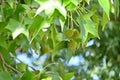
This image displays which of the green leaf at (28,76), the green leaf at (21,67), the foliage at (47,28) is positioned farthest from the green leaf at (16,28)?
the green leaf at (21,67)

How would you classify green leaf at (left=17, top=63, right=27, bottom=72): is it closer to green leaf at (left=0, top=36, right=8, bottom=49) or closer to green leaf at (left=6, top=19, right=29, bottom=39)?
green leaf at (left=0, top=36, right=8, bottom=49)

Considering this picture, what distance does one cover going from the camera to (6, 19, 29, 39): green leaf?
127 cm

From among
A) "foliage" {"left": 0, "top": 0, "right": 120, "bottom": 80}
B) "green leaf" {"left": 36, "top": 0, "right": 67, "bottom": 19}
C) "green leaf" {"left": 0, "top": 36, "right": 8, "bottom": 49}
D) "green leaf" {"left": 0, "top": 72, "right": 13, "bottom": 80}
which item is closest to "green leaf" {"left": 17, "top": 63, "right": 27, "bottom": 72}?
"foliage" {"left": 0, "top": 0, "right": 120, "bottom": 80}

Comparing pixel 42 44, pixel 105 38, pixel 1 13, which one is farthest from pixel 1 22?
pixel 105 38

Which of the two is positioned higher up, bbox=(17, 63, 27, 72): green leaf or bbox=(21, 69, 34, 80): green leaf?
bbox=(21, 69, 34, 80): green leaf

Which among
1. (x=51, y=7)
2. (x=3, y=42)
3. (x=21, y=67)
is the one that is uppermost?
(x=51, y=7)

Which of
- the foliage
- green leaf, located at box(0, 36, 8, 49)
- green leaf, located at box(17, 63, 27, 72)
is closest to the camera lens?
the foliage

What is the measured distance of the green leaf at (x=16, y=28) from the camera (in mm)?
1272

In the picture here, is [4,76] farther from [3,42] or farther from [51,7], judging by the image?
[51,7]

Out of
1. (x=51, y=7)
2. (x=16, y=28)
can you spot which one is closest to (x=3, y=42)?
(x=16, y=28)

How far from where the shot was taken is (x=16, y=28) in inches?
51.0

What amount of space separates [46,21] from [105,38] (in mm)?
2618

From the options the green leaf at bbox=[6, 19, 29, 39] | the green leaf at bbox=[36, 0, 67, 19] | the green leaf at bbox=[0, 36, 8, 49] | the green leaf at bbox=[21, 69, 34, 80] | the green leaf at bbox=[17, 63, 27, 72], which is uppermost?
the green leaf at bbox=[36, 0, 67, 19]

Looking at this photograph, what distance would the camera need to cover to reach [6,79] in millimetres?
1272
